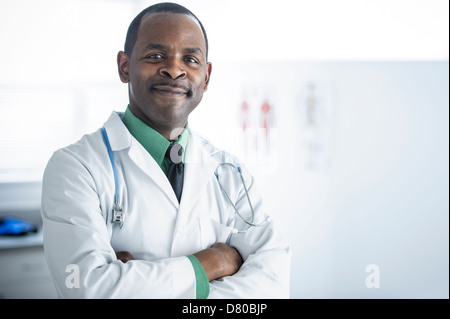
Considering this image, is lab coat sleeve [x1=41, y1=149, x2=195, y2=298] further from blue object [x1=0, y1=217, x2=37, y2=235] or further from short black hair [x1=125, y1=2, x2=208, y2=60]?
blue object [x1=0, y1=217, x2=37, y2=235]

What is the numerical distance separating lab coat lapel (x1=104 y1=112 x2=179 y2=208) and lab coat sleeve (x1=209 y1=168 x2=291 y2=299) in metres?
0.17

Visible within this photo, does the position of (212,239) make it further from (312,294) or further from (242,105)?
(312,294)

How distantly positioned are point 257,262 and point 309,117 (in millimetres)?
1275

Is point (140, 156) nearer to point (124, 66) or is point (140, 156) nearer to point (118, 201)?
point (118, 201)

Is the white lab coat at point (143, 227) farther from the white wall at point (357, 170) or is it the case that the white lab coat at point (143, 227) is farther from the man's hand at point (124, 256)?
the white wall at point (357, 170)

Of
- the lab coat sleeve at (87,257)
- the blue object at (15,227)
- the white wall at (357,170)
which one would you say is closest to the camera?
the lab coat sleeve at (87,257)

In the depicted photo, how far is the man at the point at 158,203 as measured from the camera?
642mm

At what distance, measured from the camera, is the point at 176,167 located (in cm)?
82

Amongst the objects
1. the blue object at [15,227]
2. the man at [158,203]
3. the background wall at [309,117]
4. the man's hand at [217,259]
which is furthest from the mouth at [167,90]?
the blue object at [15,227]

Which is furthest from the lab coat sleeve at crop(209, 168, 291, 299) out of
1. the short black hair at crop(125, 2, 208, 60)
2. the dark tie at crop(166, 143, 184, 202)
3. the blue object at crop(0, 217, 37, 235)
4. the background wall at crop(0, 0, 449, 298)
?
the blue object at crop(0, 217, 37, 235)

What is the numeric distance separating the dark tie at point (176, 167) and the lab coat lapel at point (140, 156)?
3 centimetres

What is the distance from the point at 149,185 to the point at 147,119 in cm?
15

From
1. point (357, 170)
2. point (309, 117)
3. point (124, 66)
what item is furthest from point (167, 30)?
point (357, 170)
